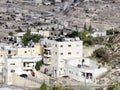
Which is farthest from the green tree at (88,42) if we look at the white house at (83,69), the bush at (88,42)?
the white house at (83,69)

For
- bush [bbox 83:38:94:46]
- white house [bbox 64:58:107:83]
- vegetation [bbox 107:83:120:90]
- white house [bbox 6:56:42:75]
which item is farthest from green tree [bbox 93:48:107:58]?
vegetation [bbox 107:83:120:90]

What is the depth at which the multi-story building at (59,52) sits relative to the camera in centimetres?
3497

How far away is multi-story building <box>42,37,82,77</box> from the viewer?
3497 centimetres

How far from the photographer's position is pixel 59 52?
35000mm

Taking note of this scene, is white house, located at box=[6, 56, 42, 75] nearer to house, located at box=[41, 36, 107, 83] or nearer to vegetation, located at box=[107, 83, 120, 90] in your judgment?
house, located at box=[41, 36, 107, 83]

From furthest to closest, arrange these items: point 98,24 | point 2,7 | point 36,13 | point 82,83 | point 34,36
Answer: point 2,7, point 36,13, point 98,24, point 34,36, point 82,83

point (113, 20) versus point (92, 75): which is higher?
point (92, 75)

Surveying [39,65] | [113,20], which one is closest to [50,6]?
[113,20]

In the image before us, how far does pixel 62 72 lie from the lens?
114 ft

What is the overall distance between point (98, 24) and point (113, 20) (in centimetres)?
577

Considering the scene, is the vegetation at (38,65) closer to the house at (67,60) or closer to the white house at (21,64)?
the white house at (21,64)

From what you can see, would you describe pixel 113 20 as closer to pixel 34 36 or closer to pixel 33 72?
pixel 34 36

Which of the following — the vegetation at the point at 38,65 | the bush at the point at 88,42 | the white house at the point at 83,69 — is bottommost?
the vegetation at the point at 38,65

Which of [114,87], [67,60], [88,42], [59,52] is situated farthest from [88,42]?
[114,87]
